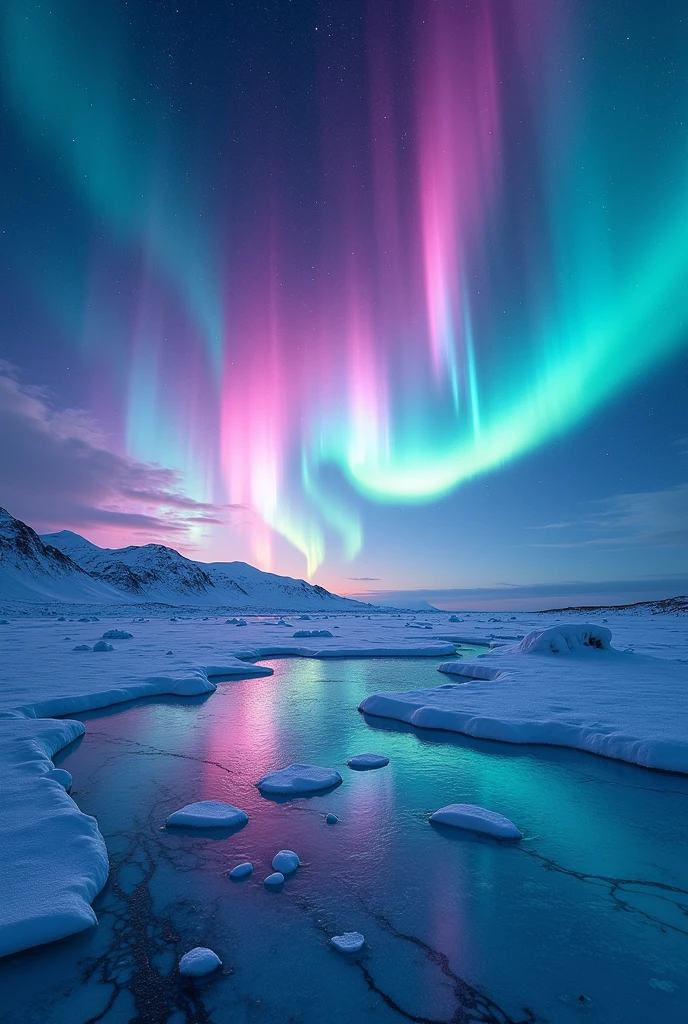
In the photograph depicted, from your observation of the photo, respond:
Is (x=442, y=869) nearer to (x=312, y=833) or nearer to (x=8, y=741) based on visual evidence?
(x=312, y=833)

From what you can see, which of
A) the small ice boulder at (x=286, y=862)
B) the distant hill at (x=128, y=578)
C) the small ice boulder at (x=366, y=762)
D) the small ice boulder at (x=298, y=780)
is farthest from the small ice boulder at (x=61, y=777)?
the distant hill at (x=128, y=578)

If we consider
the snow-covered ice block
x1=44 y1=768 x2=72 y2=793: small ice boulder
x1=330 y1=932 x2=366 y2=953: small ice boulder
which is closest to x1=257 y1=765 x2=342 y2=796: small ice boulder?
x1=44 y1=768 x2=72 y2=793: small ice boulder

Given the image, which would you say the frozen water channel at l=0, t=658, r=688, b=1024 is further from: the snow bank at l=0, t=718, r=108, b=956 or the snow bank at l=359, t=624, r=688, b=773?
the snow bank at l=359, t=624, r=688, b=773

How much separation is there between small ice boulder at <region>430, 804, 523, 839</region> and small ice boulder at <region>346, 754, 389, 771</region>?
1.74 meters

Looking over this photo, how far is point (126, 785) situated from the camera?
6371mm

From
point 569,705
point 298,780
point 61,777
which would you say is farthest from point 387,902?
point 569,705

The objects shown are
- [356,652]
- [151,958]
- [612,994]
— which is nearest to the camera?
[612,994]

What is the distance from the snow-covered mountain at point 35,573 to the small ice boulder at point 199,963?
8037cm

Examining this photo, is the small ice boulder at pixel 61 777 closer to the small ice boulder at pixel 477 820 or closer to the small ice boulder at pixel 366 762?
the small ice boulder at pixel 366 762

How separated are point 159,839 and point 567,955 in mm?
3729

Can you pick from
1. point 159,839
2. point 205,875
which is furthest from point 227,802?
point 205,875

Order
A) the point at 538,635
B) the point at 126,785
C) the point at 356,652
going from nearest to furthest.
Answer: the point at 126,785, the point at 538,635, the point at 356,652

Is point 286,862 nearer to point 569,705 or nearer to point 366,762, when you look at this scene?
point 366,762

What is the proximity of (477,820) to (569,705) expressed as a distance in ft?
16.0
